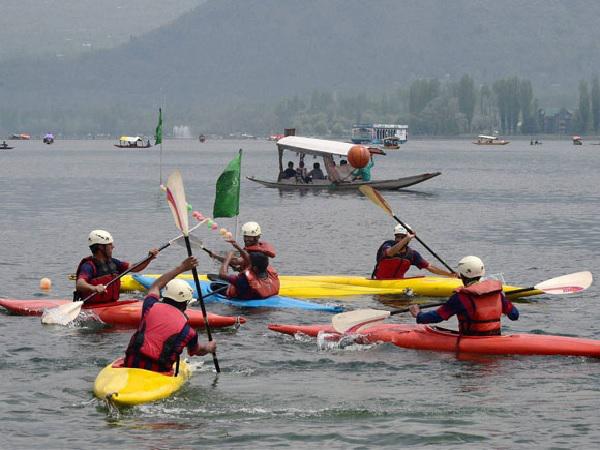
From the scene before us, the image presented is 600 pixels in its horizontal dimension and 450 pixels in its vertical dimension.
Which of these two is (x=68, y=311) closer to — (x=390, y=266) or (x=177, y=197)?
(x=177, y=197)

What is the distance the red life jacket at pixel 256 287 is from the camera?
25.7 meters

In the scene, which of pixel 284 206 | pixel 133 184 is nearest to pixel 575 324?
pixel 284 206

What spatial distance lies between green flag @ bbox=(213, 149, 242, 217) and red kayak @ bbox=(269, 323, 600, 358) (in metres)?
11.0

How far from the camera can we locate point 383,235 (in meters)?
48.7

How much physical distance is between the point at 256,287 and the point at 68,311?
14.9 ft

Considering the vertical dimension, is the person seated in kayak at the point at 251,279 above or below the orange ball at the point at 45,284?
above

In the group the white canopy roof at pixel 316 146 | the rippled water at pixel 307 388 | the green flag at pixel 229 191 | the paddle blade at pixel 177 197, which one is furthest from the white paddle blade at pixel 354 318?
the white canopy roof at pixel 316 146

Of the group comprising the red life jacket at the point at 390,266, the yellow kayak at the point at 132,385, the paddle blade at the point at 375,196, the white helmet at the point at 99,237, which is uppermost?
the paddle blade at the point at 375,196

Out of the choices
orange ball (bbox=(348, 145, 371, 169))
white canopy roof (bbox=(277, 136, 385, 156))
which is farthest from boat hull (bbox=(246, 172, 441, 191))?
orange ball (bbox=(348, 145, 371, 169))

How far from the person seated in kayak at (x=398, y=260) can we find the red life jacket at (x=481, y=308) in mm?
7022

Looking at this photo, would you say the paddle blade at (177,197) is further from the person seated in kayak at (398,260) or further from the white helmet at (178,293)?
the person seated in kayak at (398,260)

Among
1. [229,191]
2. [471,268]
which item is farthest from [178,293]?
[229,191]

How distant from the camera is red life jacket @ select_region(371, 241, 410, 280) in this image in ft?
92.5

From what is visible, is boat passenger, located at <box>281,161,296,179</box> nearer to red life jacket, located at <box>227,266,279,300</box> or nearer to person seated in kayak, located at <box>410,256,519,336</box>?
red life jacket, located at <box>227,266,279,300</box>
